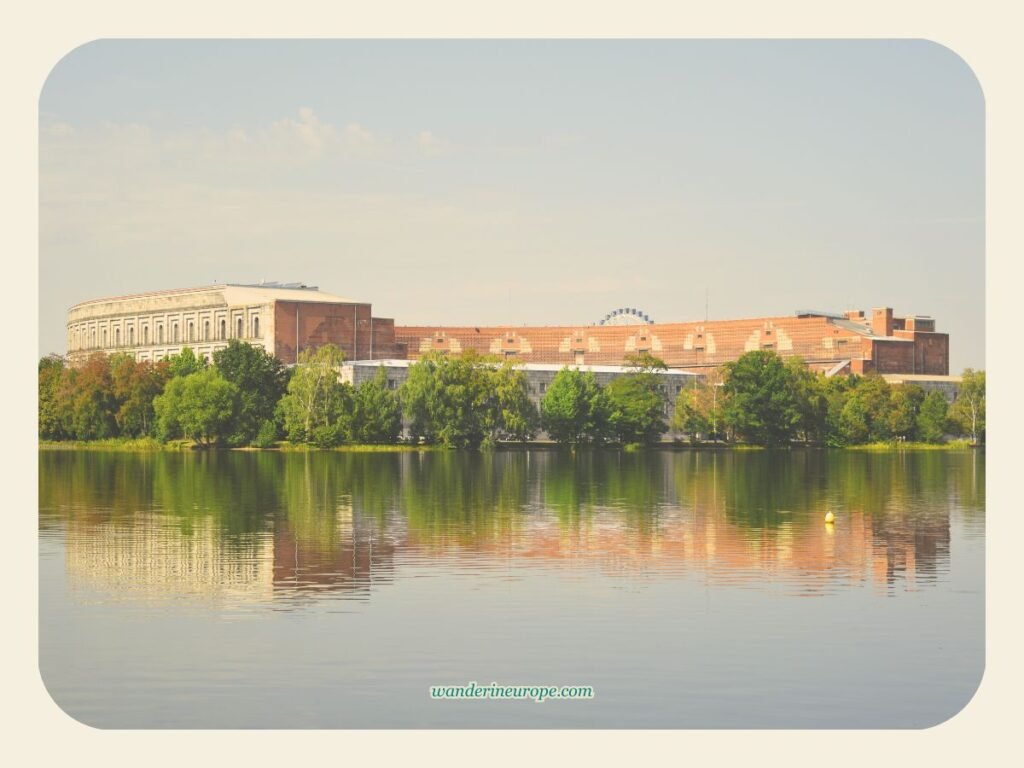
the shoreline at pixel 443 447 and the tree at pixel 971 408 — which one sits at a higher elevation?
the tree at pixel 971 408

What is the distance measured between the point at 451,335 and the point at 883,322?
29.2 meters

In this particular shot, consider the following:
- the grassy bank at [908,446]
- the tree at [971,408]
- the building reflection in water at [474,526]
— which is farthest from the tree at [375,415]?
the tree at [971,408]

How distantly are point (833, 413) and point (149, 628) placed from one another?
223 feet

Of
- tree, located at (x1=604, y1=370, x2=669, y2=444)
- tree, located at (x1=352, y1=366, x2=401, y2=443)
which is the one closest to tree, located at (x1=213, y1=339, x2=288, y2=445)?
tree, located at (x1=352, y1=366, x2=401, y2=443)

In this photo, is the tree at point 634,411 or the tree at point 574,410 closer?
the tree at point 574,410

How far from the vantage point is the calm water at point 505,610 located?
1256cm

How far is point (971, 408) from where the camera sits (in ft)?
240

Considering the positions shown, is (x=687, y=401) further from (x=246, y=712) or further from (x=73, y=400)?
(x=246, y=712)

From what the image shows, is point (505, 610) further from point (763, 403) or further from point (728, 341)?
point (728, 341)

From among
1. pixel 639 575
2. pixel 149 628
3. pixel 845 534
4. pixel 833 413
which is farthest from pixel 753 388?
pixel 149 628

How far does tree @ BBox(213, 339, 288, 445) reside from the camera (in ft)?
220

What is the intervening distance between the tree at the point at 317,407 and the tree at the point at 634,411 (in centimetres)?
Result: 1605

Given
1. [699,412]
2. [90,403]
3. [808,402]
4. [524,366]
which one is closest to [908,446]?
[808,402]

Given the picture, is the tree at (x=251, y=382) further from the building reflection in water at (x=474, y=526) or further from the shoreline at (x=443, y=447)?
the building reflection in water at (x=474, y=526)
